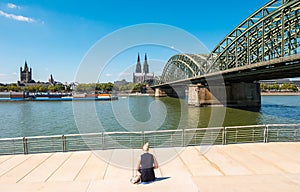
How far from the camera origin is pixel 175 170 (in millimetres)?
7008

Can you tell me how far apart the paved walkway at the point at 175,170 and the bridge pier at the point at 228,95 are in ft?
156

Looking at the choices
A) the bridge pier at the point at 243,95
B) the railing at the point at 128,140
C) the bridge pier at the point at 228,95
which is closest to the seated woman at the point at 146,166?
the railing at the point at 128,140

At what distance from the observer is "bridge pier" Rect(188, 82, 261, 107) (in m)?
56.1

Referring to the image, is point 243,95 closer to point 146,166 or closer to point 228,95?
point 228,95

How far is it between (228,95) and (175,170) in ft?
176

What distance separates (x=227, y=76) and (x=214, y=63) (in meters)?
20.8

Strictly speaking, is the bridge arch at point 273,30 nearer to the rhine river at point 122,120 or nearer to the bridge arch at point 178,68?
the rhine river at point 122,120

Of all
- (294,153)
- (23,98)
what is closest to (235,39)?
(294,153)

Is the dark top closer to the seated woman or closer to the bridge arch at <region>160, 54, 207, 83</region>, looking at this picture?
the seated woman

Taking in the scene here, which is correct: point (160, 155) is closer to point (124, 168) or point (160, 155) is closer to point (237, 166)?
point (124, 168)

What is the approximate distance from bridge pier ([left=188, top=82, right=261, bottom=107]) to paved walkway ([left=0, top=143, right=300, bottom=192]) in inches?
1875

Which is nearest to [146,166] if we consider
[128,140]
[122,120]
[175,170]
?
[175,170]

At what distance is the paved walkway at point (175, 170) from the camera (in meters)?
5.58

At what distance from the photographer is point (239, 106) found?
5488 cm
